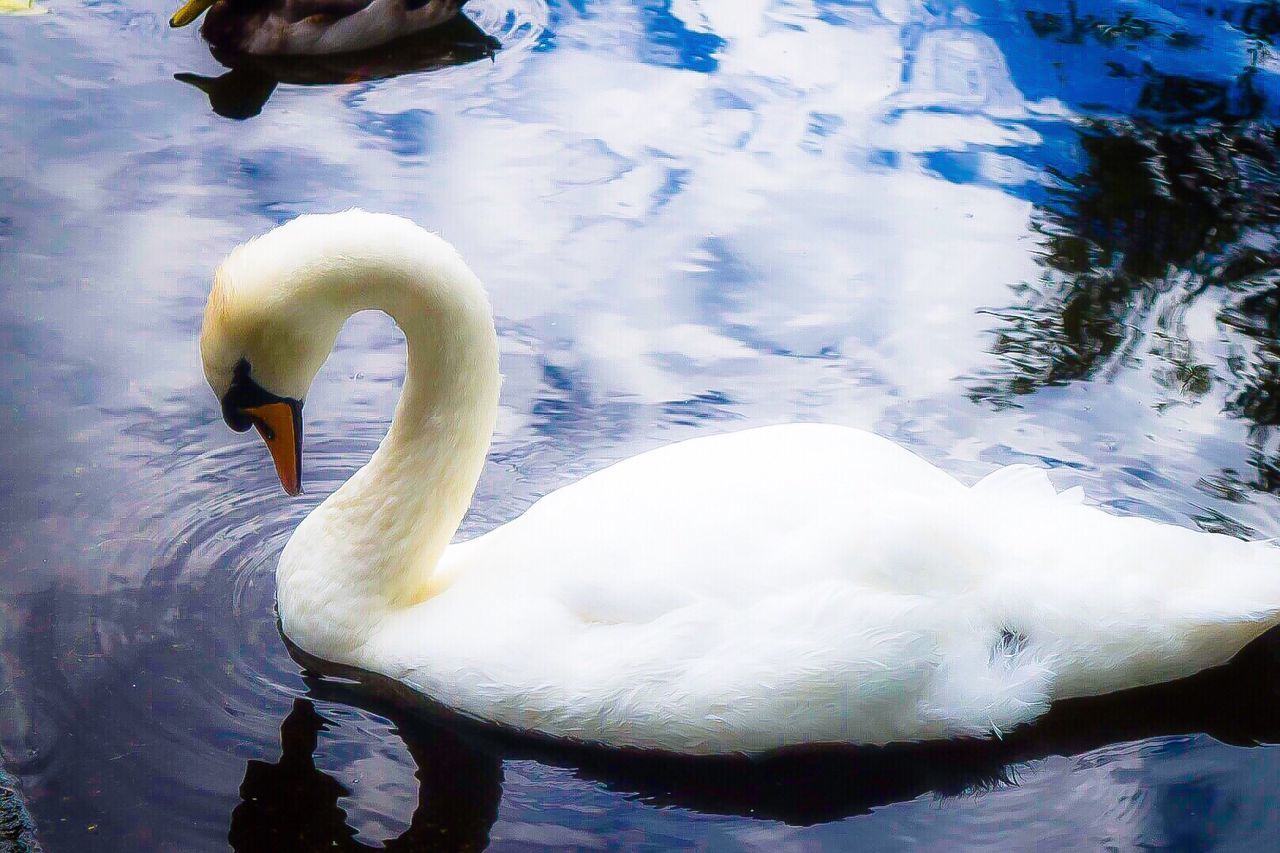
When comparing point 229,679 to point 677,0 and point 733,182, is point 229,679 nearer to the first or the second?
point 733,182

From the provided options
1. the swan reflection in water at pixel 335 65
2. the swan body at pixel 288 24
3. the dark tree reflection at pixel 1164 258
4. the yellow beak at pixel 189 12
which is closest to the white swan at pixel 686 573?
the dark tree reflection at pixel 1164 258

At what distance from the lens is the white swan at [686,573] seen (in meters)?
3.95

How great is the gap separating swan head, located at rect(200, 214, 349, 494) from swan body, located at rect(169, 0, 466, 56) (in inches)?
212

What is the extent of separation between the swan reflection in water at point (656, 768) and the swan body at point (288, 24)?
554 cm

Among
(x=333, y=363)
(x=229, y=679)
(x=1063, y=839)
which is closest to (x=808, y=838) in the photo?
(x=1063, y=839)

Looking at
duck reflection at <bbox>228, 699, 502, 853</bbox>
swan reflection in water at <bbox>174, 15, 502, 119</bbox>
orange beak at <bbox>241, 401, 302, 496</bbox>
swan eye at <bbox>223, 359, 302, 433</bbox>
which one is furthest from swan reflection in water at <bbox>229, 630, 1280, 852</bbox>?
swan reflection in water at <bbox>174, 15, 502, 119</bbox>

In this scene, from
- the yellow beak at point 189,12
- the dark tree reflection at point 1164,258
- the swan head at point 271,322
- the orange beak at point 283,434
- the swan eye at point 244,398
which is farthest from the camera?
the yellow beak at point 189,12

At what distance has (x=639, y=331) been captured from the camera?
6418mm

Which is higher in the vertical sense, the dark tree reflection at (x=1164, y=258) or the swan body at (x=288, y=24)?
the dark tree reflection at (x=1164, y=258)

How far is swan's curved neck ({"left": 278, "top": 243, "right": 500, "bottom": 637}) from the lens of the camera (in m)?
4.19

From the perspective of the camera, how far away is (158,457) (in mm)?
5281

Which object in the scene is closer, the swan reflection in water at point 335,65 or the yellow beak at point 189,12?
the swan reflection in water at point 335,65

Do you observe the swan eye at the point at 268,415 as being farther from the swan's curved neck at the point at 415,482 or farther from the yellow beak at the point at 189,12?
the yellow beak at the point at 189,12

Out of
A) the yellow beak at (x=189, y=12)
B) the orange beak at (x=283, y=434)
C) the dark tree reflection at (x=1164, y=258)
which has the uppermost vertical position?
the orange beak at (x=283, y=434)
